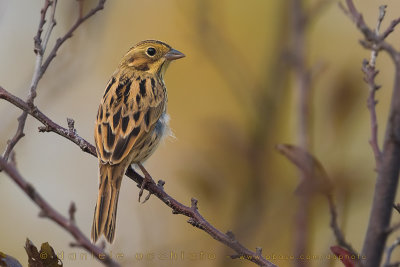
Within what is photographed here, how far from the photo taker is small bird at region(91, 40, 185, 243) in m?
5.18

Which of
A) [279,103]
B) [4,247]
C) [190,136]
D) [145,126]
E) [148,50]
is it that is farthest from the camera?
[4,247]

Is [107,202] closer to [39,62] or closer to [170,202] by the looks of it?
[170,202]

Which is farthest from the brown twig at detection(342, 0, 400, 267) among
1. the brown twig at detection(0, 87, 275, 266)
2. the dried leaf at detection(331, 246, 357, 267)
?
the brown twig at detection(0, 87, 275, 266)

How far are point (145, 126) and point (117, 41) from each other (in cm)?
655

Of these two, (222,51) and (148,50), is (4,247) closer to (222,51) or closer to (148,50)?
(148,50)

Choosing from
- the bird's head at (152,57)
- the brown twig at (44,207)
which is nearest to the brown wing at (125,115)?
the bird's head at (152,57)

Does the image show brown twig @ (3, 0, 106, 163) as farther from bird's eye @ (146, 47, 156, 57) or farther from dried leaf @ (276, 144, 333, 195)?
bird's eye @ (146, 47, 156, 57)

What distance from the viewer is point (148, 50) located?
7.26m

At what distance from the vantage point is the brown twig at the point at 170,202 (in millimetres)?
3631

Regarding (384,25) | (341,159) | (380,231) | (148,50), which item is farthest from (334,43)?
(380,231)

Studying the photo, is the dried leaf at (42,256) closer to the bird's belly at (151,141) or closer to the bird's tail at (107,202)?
the bird's tail at (107,202)

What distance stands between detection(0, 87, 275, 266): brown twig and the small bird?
0.20 meters

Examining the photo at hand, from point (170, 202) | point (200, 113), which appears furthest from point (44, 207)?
point (200, 113)

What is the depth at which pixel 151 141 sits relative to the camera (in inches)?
238
